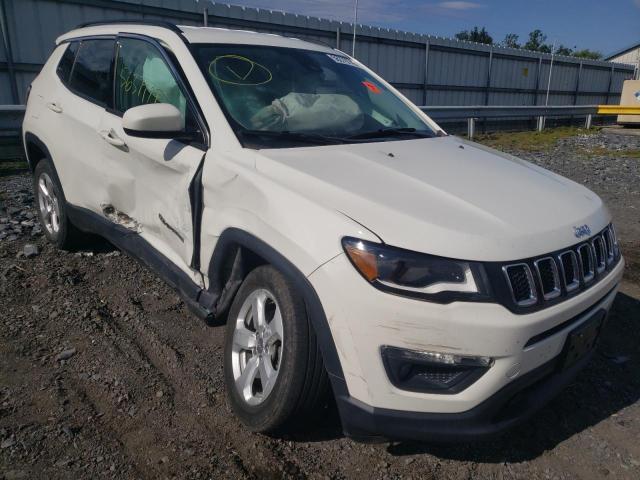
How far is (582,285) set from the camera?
7.43 feet

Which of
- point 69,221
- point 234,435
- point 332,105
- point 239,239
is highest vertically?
point 332,105

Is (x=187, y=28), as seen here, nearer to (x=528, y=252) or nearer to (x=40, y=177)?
(x=40, y=177)

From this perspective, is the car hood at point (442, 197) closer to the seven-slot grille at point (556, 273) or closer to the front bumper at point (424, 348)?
the seven-slot grille at point (556, 273)

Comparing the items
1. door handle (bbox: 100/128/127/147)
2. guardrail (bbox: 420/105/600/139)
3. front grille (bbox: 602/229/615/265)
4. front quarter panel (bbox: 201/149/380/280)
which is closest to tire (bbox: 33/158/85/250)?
door handle (bbox: 100/128/127/147)

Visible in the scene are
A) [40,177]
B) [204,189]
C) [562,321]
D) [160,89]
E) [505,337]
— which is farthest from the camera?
[40,177]

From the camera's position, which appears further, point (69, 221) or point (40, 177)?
point (40, 177)

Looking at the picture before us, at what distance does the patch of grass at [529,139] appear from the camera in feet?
40.8

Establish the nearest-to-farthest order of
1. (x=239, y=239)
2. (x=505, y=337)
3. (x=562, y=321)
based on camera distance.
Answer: (x=505, y=337)
(x=562, y=321)
(x=239, y=239)

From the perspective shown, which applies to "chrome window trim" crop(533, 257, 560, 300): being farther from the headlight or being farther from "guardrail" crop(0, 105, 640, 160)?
"guardrail" crop(0, 105, 640, 160)

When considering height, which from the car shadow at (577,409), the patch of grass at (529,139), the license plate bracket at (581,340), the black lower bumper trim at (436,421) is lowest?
the patch of grass at (529,139)

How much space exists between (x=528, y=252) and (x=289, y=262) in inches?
36.2

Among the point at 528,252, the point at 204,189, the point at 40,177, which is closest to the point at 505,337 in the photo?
the point at 528,252

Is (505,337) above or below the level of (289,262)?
below

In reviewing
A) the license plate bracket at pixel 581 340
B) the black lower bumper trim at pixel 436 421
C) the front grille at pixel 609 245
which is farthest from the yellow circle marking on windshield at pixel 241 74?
the license plate bracket at pixel 581 340
